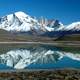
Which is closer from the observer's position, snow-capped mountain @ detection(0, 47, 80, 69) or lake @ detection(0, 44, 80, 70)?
lake @ detection(0, 44, 80, 70)

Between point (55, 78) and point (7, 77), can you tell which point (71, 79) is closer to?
point (55, 78)

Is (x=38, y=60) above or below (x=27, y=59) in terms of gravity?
below

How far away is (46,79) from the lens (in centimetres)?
2527

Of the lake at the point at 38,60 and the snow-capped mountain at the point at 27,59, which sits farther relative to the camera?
the snow-capped mountain at the point at 27,59

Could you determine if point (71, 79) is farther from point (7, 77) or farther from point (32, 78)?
point (7, 77)

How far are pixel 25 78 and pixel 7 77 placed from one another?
158cm

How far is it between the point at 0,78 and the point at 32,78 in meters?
2.61

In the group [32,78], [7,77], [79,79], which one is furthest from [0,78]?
[79,79]

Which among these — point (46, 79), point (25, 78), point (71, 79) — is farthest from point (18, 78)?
point (71, 79)

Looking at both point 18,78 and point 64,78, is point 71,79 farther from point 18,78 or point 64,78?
point 18,78

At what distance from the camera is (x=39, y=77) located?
26.4 m

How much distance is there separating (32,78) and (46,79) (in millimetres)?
1305

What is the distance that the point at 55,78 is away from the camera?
84.5ft

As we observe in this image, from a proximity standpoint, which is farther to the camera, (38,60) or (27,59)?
(27,59)
